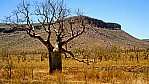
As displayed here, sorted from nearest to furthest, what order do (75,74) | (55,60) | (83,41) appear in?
1. (75,74)
2. (55,60)
3. (83,41)

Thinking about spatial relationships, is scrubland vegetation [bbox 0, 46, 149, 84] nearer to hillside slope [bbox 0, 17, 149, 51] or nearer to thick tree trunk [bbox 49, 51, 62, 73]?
thick tree trunk [bbox 49, 51, 62, 73]

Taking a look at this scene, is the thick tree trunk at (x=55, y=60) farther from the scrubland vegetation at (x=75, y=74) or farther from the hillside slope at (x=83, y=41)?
the hillside slope at (x=83, y=41)

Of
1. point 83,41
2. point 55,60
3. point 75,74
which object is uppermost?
point 55,60

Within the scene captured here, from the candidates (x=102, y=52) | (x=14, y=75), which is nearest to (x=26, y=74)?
(x=14, y=75)

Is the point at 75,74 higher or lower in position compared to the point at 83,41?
higher

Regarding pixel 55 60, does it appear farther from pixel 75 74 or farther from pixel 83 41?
pixel 83 41

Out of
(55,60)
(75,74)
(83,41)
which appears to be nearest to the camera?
(75,74)

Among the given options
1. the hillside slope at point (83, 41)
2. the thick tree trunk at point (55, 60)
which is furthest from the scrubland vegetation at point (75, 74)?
the hillside slope at point (83, 41)

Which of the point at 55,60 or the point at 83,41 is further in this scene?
the point at 83,41

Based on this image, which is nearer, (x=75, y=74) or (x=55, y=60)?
(x=75, y=74)

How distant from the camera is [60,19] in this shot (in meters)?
29.2

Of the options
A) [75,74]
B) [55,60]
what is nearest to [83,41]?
[55,60]

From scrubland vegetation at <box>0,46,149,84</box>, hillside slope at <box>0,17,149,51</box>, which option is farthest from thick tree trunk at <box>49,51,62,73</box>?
hillside slope at <box>0,17,149,51</box>

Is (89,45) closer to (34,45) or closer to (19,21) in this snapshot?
(34,45)
